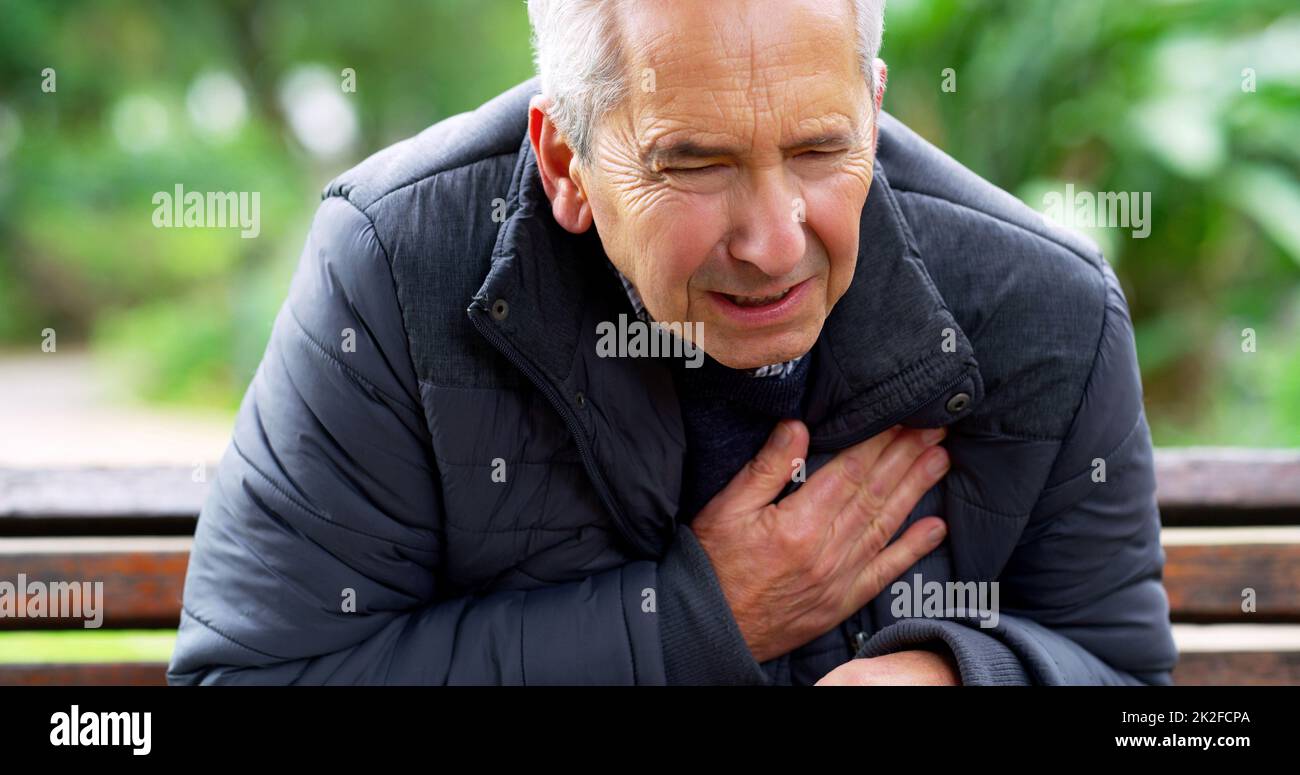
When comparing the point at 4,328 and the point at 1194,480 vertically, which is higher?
the point at 4,328

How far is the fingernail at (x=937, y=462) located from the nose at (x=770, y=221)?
516 mm

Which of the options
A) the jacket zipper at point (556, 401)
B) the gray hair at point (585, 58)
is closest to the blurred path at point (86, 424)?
the jacket zipper at point (556, 401)

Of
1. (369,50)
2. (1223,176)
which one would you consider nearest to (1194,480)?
(1223,176)

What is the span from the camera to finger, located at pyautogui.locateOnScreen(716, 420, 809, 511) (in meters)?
1.75

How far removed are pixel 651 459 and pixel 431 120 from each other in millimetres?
8615

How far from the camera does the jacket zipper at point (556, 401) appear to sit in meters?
1.63

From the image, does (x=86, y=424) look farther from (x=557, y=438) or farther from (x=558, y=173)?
(x=558, y=173)

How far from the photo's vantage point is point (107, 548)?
222cm

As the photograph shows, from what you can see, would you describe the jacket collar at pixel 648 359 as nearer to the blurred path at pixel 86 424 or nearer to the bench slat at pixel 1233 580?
the bench slat at pixel 1233 580

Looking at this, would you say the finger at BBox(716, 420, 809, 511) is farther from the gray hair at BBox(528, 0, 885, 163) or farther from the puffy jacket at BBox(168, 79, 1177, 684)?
the gray hair at BBox(528, 0, 885, 163)

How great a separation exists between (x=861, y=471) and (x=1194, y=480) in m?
0.83
